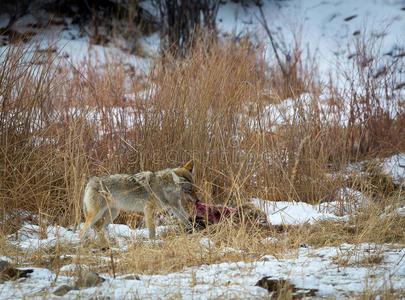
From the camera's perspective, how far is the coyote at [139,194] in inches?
135

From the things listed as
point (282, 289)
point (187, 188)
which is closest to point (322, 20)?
point (187, 188)

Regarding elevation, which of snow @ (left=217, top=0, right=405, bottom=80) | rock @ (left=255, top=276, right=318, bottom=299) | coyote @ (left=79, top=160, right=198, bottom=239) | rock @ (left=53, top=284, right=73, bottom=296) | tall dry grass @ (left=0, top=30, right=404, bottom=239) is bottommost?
rock @ (left=255, top=276, right=318, bottom=299)

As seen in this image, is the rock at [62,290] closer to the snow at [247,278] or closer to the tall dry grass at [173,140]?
the snow at [247,278]

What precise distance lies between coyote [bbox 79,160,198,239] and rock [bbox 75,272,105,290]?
0.94 m

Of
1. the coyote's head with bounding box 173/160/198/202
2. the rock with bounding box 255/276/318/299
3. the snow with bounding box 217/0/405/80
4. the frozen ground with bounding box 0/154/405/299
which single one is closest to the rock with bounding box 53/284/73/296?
the frozen ground with bounding box 0/154/405/299

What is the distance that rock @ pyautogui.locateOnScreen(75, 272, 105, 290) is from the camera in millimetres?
2396

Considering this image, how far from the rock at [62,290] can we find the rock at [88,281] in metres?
0.05

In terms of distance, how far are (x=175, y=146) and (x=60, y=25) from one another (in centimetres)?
1059

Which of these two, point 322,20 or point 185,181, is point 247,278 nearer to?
point 185,181

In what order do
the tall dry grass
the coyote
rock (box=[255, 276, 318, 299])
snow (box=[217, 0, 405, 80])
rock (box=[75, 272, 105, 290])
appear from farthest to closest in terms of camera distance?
snow (box=[217, 0, 405, 80]) < the tall dry grass < the coyote < rock (box=[75, 272, 105, 290]) < rock (box=[255, 276, 318, 299])

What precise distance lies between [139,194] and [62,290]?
1.34m

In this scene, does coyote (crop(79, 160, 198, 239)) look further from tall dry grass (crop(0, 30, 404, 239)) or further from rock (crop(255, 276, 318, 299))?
rock (crop(255, 276, 318, 299))

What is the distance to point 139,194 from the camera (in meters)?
3.60

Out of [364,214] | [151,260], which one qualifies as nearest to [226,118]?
[364,214]
